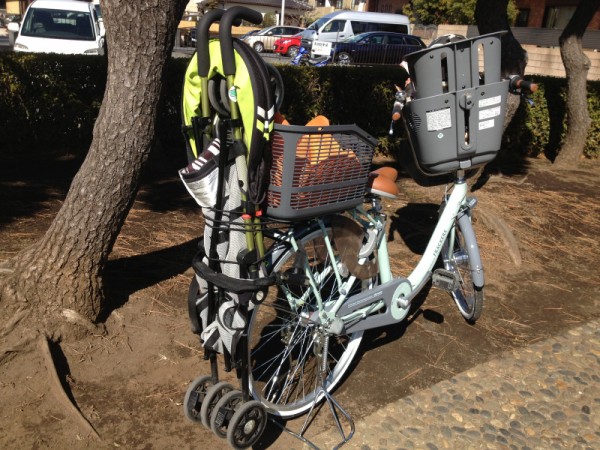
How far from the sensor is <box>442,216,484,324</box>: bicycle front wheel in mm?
4012

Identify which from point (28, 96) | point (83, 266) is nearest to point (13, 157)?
point (28, 96)

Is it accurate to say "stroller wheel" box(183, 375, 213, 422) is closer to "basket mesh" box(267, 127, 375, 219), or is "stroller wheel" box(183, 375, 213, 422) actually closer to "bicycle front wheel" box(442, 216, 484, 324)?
"basket mesh" box(267, 127, 375, 219)

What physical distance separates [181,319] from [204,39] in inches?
80.6

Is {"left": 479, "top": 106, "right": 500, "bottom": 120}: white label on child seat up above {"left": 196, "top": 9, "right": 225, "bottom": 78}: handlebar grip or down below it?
below

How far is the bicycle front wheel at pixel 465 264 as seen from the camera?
4.01 metres

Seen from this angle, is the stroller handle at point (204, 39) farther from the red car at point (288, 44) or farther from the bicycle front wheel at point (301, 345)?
the red car at point (288, 44)

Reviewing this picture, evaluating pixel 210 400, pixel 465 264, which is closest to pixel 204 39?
pixel 210 400

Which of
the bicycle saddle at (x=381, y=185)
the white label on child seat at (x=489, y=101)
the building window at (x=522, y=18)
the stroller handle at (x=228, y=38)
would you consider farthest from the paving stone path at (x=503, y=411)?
the building window at (x=522, y=18)

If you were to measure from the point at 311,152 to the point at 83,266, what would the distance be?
5.62ft

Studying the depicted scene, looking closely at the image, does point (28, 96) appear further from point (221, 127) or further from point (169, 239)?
point (221, 127)

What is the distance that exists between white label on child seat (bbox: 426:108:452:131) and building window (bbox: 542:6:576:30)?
103ft

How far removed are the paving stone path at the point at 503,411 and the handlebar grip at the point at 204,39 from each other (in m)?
1.91

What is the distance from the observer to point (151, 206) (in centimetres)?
589

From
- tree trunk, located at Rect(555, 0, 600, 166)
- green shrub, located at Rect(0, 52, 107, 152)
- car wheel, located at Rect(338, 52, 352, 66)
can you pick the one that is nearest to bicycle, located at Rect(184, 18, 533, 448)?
green shrub, located at Rect(0, 52, 107, 152)
